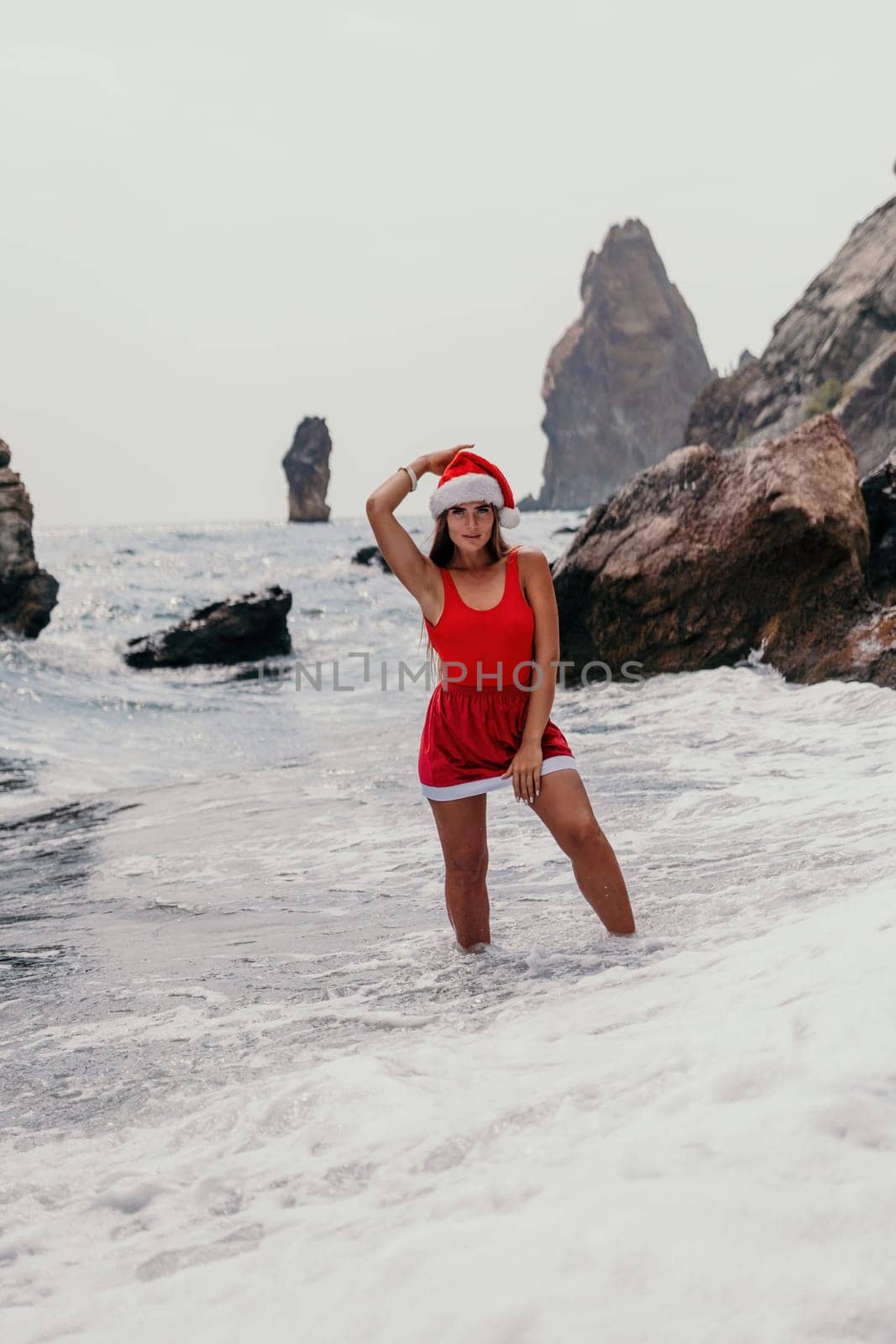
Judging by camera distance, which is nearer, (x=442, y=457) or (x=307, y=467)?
(x=442, y=457)

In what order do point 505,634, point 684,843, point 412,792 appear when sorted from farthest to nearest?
point 412,792 → point 684,843 → point 505,634

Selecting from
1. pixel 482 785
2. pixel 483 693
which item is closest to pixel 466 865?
pixel 482 785

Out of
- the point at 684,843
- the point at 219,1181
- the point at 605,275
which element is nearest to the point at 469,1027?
the point at 219,1181

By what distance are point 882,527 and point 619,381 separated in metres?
184

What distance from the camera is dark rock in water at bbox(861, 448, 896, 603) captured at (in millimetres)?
9148

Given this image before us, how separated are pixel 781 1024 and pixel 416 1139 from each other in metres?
0.78

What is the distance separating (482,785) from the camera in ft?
12.0

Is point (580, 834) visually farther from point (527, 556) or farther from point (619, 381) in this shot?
point (619, 381)

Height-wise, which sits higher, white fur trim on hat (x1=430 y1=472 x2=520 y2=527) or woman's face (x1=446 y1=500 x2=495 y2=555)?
white fur trim on hat (x1=430 y1=472 x2=520 y2=527)

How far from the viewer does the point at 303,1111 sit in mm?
2518

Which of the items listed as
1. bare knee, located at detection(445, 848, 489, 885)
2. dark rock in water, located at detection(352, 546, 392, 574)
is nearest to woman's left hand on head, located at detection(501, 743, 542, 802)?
bare knee, located at detection(445, 848, 489, 885)

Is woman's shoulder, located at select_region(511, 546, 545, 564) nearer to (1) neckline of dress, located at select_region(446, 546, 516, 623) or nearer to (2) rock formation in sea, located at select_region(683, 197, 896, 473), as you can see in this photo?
(1) neckline of dress, located at select_region(446, 546, 516, 623)

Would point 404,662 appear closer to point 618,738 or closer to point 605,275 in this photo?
point 618,738

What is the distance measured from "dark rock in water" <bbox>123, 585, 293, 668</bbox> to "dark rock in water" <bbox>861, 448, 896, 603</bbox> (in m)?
9.57
